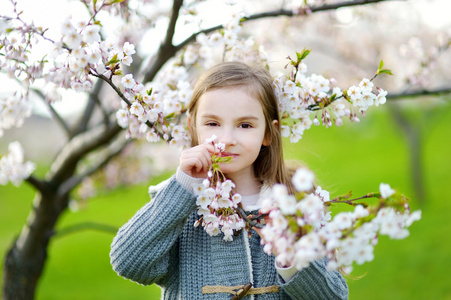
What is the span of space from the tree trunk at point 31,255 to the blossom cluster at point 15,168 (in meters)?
0.28

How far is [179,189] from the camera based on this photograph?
5.10ft

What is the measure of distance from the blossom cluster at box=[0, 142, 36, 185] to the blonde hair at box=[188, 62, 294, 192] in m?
1.19

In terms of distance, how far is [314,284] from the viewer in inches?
61.1

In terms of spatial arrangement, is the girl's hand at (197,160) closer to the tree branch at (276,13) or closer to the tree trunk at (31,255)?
the tree branch at (276,13)

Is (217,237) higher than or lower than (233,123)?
lower

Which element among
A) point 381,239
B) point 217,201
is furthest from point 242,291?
point 381,239

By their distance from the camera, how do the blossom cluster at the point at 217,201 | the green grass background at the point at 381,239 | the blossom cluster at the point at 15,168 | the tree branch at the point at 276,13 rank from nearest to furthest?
the blossom cluster at the point at 217,201 < the tree branch at the point at 276,13 < the blossom cluster at the point at 15,168 < the green grass background at the point at 381,239

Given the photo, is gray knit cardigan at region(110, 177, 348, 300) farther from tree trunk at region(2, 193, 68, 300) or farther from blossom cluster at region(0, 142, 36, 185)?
tree trunk at region(2, 193, 68, 300)

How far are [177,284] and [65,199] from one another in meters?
1.45

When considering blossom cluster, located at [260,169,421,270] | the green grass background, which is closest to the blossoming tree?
blossom cluster, located at [260,169,421,270]

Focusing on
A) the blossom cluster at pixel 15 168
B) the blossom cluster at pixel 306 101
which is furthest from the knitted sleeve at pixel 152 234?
the blossom cluster at pixel 15 168

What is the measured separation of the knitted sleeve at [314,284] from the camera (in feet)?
5.03

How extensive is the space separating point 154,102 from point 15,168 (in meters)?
1.29

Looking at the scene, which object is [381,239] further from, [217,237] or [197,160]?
[197,160]
